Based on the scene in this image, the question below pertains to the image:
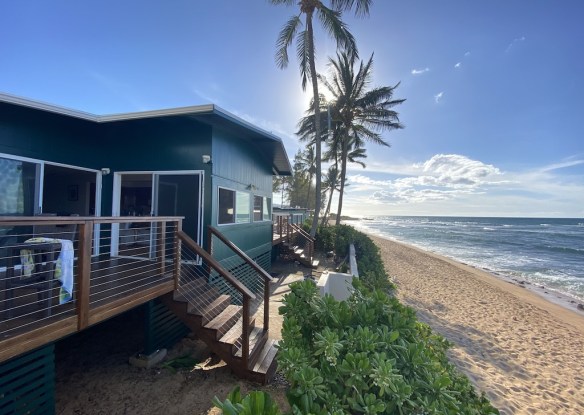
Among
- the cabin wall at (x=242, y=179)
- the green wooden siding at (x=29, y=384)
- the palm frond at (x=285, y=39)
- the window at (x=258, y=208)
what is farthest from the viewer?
the palm frond at (x=285, y=39)

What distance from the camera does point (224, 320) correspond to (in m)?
4.56

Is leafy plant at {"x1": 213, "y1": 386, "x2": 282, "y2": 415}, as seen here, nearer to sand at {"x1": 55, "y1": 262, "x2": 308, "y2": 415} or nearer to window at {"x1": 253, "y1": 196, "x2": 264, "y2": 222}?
sand at {"x1": 55, "y1": 262, "x2": 308, "y2": 415}

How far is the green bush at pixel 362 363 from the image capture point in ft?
5.68

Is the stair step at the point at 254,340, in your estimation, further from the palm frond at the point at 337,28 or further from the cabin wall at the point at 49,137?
the palm frond at the point at 337,28

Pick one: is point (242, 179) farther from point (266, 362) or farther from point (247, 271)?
point (266, 362)

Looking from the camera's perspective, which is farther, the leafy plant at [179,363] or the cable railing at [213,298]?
the leafy plant at [179,363]

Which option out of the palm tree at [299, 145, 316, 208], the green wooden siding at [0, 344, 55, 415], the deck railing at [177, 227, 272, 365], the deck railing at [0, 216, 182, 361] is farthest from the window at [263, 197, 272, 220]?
the palm tree at [299, 145, 316, 208]

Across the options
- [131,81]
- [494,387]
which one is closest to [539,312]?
[494,387]

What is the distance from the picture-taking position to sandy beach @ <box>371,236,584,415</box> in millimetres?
5039

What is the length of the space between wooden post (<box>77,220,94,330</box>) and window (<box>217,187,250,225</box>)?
3.39 m

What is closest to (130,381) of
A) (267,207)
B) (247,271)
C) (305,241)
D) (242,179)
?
(247,271)

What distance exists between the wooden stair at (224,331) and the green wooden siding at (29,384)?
1.59 metres

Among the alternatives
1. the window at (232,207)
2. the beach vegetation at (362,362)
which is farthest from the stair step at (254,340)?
the window at (232,207)

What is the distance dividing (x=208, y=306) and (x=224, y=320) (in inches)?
16.8
